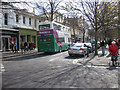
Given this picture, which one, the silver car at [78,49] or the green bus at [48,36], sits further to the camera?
the green bus at [48,36]

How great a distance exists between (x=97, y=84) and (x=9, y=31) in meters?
19.0

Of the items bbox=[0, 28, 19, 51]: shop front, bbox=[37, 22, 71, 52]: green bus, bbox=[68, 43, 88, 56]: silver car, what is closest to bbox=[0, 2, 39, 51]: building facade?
bbox=[0, 28, 19, 51]: shop front

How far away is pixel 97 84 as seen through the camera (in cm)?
469

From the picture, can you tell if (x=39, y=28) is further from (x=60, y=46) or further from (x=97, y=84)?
(x=97, y=84)

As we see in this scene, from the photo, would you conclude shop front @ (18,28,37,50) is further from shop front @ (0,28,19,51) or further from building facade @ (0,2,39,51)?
shop front @ (0,28,19,51)

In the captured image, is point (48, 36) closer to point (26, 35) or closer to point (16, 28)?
point (16, 28)

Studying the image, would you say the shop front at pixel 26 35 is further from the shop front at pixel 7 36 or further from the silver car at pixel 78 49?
the silver car at pixel 78 49

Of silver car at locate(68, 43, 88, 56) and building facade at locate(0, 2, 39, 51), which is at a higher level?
building facade at locate(0, 2, 39, 51)

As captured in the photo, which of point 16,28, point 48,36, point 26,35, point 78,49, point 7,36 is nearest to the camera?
point 78,49

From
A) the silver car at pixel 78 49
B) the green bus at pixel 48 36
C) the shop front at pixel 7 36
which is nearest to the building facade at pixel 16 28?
the shop front at pixel 7 36

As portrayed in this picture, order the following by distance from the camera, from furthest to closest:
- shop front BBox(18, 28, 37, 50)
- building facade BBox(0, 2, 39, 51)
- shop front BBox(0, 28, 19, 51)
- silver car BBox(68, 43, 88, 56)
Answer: shop front BBox(18, 28, 37, 50), building facade BBox(0, 2, 39, 51), shop front BBox(0, 28, 19, 51), silver car BBox(68, 43, 88, 56)

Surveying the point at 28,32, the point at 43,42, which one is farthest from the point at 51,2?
the point at 43,42

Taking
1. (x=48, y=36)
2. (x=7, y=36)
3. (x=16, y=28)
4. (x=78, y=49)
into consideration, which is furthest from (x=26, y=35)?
(x=78, y=49)

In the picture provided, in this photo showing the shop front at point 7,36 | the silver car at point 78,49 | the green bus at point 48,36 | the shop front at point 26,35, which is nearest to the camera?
the silver car at point 78,49
